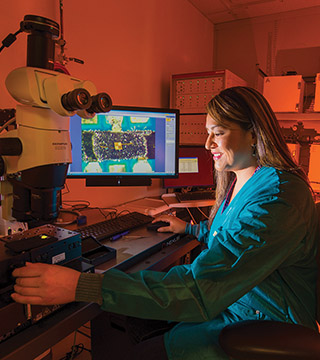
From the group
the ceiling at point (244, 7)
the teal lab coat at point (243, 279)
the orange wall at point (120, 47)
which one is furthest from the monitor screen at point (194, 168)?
the ceiling at point (244, 7)

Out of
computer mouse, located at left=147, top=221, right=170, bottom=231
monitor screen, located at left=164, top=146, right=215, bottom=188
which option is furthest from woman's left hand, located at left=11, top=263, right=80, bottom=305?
monitor screen, located at left=164, top=146, right=215, bottom=188

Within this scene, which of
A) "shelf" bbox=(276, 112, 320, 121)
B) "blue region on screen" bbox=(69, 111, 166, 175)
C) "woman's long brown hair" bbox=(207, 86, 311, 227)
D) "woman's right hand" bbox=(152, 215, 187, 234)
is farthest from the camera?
"shelf" bbox=(276, 112, 320, 121)

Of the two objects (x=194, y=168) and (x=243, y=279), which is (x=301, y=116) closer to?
(x=194, y=168)

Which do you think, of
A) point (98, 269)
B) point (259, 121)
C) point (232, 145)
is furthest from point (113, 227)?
point (259, 121)

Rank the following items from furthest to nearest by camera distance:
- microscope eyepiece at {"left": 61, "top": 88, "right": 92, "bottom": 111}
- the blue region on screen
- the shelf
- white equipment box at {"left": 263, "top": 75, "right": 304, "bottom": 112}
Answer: white equipment box at {"left": 263, "top": 75, "right": 304, "bottom": 112} → the shelf → the blue region on screen → microscope eyepiece at {"left": 61, "top": 88, "right": 92, "bottom": 111}

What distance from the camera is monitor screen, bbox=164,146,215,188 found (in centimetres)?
215

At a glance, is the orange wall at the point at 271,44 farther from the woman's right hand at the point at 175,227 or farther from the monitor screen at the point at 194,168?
the woman's right hand at the point at 175,227

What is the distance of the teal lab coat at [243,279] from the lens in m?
0.68

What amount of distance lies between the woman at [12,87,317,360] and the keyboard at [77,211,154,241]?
1.32ft

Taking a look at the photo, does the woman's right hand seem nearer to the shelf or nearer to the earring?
the earring

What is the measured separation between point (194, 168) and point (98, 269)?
1.39 metres

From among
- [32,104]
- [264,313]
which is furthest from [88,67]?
[264,313]

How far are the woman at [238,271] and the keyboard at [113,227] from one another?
1.32ft

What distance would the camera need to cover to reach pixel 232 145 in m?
1.03
